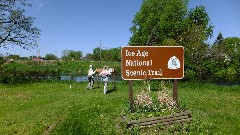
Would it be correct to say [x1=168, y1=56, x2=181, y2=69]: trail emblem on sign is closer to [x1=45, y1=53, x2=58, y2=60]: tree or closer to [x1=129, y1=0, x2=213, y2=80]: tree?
[x1=129, y1=0, x2=213, y2=80]: tree

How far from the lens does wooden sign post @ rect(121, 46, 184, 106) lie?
48.9 feet

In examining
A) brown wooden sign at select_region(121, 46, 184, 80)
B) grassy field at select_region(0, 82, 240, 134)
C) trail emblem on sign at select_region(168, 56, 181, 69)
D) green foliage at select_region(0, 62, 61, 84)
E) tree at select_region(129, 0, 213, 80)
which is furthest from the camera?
tree at select_region(129, 0, 213, 80)

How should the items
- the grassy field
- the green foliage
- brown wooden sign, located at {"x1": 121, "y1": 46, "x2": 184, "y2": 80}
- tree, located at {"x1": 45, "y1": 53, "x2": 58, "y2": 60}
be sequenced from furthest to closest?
tree, located at {"x1": 45, "y1": 53, "x2": 58, "y2": 60}, the green foliage, brown wooden sign, located at {"x1": 121, "y1": 46, "x2": 184, "y2": 80}, the grassy field

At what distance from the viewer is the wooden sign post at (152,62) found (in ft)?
48.9

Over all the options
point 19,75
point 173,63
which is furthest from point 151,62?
point 19,75

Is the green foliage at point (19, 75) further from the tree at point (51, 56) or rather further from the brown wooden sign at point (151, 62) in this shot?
the tree at point (51, 56)

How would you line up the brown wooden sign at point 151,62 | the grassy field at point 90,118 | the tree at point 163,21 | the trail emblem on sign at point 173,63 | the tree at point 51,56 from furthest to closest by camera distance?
the tree at point 51,56 → the tree at point 163,21 → the trail emblem on sign at point 173,63 → the brown wooden sign at point 151,62 → the grassy field at point 90,118

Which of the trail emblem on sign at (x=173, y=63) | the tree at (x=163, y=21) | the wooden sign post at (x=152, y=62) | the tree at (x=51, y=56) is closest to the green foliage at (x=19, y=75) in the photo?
the tree at (x=163, y=21)

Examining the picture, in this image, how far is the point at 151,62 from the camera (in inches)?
594

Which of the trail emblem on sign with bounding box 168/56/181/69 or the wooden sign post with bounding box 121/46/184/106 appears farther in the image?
the trail emblem on sign with bounding box 168/56/181/69

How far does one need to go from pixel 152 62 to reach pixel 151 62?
0.15 feet

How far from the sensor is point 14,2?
42.5 metres

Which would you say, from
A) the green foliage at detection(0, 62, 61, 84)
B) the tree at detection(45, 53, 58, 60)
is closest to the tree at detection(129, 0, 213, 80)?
the green foliage at detection(0, 62, 61, 84)

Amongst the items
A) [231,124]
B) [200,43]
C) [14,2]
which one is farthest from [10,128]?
[200,43]
